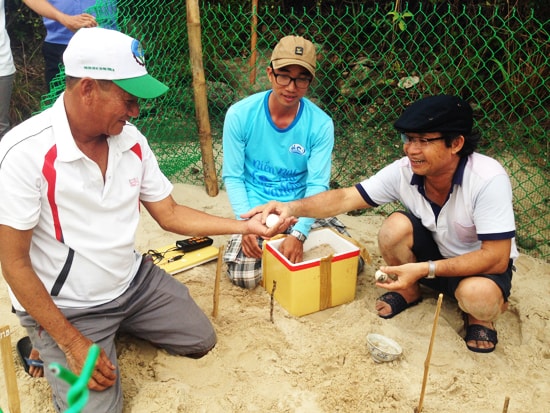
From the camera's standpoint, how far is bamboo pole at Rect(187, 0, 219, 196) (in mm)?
4254

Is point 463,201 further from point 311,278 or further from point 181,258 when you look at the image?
point 181,258

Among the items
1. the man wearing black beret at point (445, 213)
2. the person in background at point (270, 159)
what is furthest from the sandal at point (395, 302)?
the person in background at point (270, 159)

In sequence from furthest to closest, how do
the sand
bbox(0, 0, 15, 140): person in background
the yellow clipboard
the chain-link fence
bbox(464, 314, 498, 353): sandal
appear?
the chain-link fence
bbox(0, 0, 15, 140): person in background
the yellow clipboard
bbox(464, 314, 498, 353): sandal
the sand

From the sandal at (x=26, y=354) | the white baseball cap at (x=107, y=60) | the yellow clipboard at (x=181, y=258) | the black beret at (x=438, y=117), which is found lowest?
the yellow clipboard at (x=181, y=258)

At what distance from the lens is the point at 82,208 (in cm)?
228

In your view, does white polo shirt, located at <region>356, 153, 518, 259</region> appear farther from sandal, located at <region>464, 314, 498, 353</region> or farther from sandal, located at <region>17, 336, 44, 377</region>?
sandal, located at <region>17, 336, 44, 377</region>

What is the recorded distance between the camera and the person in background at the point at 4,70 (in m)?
4.22

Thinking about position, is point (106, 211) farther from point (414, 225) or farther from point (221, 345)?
point (414, 225)

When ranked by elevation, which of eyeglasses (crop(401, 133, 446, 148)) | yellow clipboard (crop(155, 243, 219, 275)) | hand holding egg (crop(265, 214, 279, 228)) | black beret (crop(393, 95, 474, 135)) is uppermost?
black beret (crop(393, 95, 474, 135))

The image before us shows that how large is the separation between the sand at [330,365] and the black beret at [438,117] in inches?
44.7

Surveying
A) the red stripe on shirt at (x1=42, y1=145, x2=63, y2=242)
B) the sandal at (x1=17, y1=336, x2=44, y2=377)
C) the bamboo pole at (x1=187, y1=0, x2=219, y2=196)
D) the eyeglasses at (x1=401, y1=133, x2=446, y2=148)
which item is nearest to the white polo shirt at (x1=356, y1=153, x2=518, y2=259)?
the eyeglasses at (x1=401, y1=133, x2=446, y2=148)

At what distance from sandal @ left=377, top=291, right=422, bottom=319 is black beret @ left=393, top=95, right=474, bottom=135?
107 centimetres

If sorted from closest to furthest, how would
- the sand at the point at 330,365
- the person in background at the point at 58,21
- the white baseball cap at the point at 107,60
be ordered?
the white baseball cap at the point at 107,60 < the sand at the point at 330,365 < the person in background at the point at 58,21

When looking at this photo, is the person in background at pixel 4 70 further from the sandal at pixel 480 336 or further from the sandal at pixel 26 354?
the sandal at pixel 480 336
